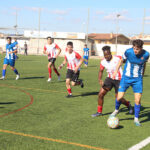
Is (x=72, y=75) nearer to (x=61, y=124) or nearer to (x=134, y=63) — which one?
(x=61, y=124)

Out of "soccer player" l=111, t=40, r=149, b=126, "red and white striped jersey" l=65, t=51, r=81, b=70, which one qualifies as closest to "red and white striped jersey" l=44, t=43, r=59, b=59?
"red and white striped jersey" l=65, t=51, r=81, b=70

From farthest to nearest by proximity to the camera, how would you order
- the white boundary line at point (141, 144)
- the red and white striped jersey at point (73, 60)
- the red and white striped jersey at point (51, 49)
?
1. the red and white striped jersey at point (51, 49)
2. the red and white striped jersey at point (73, 60)
3. the white boundary line at point (141, 144)

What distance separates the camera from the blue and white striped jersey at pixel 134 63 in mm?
6492

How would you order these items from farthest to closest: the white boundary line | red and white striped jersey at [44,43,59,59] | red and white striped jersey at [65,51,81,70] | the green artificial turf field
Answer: red and white striped jersey at [44,43,59,59] < red and white striped jersey at [65,51,81,70] < the green artificial turf field < the white boundary line

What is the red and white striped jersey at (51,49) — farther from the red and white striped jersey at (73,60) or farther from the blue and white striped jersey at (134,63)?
the blue and white striped jersey at (134,63)

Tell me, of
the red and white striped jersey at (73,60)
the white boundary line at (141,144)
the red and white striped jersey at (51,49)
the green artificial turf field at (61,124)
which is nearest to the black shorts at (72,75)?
the red and white striped jersey at (73,60)

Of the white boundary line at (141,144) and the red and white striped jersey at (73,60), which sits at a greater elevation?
the red and white striped jersey at (73,60)

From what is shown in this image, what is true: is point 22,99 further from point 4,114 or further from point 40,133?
point 40,133

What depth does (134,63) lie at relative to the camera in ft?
21.6

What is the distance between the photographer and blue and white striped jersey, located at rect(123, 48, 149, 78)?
21.3 feet

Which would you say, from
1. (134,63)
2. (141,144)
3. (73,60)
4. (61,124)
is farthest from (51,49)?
(141,144)

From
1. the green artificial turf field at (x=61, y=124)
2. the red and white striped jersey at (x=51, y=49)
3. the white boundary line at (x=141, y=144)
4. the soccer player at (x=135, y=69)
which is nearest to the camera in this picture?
the white boundary line at (x=141, y=144)

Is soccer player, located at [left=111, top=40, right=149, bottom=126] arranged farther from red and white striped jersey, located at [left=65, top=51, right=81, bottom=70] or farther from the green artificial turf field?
red and white striped jersey, located at [left=65, top=51, right=81, bottom=70]

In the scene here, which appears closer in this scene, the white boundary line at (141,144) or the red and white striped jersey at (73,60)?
the white boundary line at (141,144)
